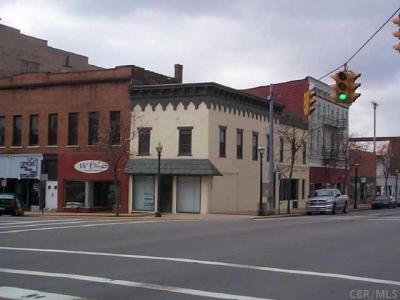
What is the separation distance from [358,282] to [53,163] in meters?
35.2

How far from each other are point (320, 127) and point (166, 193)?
846 inches

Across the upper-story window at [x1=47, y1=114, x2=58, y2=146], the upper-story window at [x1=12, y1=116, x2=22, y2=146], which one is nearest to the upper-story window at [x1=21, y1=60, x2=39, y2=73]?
the upper-story window at [x1=12, y1=116, x2=22, y2=146]

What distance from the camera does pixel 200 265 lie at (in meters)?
13.0

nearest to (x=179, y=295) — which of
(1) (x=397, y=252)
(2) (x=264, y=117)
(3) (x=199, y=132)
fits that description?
(1) (x=397, y=252)

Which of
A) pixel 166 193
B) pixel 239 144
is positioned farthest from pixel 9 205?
pixel 239 144

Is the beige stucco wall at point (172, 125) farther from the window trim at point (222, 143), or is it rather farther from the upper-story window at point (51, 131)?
the upper-story window at point (51, 131)

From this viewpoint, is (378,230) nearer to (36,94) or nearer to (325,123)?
(36,94)

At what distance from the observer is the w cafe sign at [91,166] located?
41.5 m

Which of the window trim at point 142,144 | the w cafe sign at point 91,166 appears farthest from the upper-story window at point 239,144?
the w cafe sign at point 91,166

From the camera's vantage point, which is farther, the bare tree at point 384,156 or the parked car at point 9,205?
the bare tree at point 384,156

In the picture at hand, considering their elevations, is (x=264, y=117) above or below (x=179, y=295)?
above

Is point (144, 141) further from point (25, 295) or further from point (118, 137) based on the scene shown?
point (25, 295)

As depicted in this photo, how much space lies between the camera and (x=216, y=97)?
128 ft
